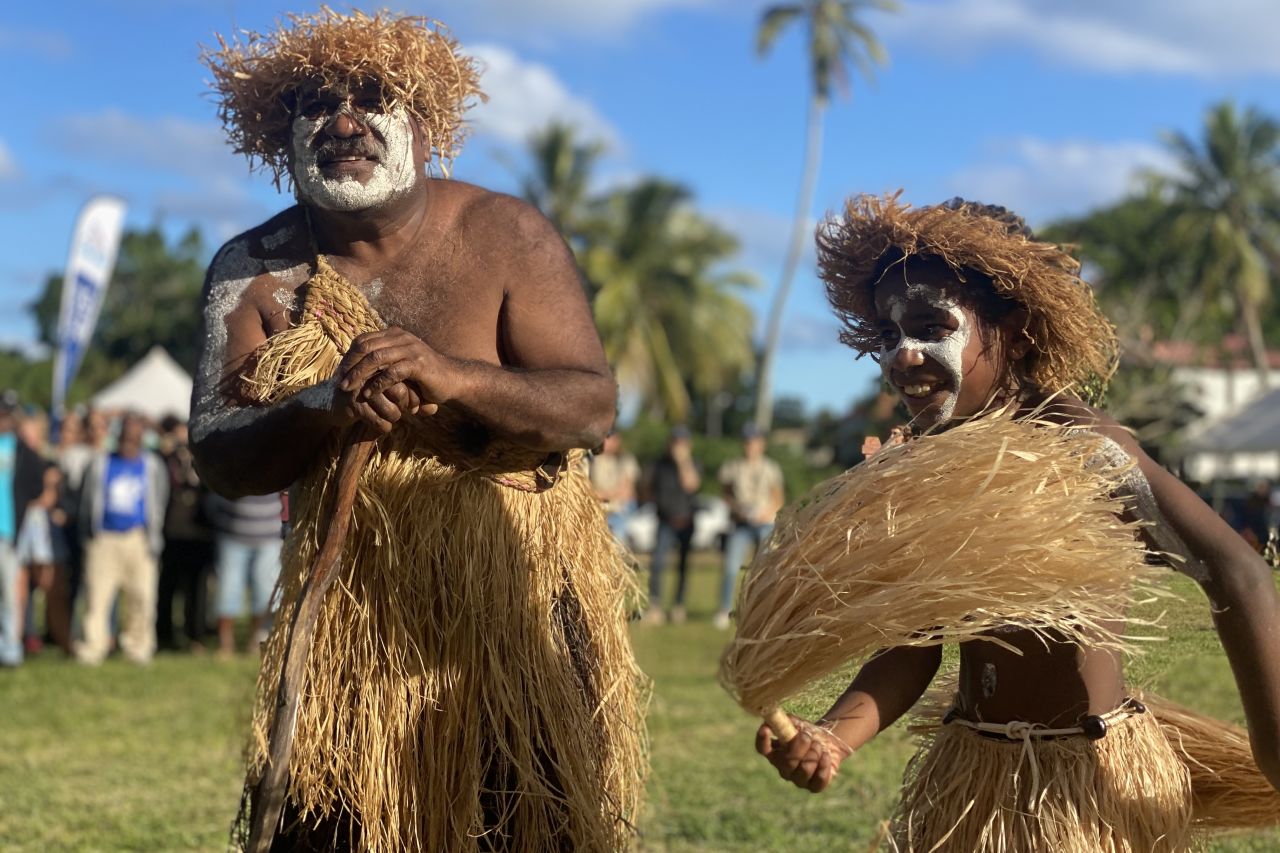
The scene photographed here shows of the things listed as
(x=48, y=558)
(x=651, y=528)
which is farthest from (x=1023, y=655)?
(x=651, y=528)

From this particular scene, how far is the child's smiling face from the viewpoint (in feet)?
9.00

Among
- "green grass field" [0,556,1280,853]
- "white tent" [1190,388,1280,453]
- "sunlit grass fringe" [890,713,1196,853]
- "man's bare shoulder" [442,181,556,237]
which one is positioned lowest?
"green grass field" [0,556,1280,853]

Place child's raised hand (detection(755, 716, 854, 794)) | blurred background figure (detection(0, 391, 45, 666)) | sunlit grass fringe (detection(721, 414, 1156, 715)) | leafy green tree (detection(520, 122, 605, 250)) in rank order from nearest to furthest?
sunlit grass fringe (detection(721, 414, 1156, 715)) → child's raised hand (detection(755, 716, 854, 794)) → blurred background figure (detection(0, 391, 45, 666)) → leafy green tree (detection(520, 122, 605, 250))

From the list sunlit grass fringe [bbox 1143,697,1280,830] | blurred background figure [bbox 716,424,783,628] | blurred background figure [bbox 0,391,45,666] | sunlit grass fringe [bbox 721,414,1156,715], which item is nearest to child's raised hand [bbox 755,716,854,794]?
sunlit grass fringe [bbox 721,414,1156,715]

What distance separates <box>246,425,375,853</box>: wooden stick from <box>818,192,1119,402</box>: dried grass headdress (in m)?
1.08

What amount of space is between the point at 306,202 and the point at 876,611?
147 centimetres

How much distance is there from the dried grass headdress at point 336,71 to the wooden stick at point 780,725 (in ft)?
4.84

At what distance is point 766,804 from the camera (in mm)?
5531

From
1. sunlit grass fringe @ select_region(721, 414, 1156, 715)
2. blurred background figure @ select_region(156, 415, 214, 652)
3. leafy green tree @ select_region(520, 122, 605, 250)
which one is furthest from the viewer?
leafy green tree @ select_region(520, 122, 605, 250)

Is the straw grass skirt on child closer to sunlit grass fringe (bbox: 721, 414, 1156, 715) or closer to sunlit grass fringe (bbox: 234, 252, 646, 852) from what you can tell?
sunlit grass fringe (bbox: 721, 414, 1156, 715)

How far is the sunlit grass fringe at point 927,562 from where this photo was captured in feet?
7.33

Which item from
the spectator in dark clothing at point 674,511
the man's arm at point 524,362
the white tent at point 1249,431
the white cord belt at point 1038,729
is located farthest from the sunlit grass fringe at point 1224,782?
the white tent at point 1249,431

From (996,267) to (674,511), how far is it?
10544mm

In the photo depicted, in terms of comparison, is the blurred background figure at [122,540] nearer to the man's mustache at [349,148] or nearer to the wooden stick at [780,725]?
the man's mustache at [349,148]
